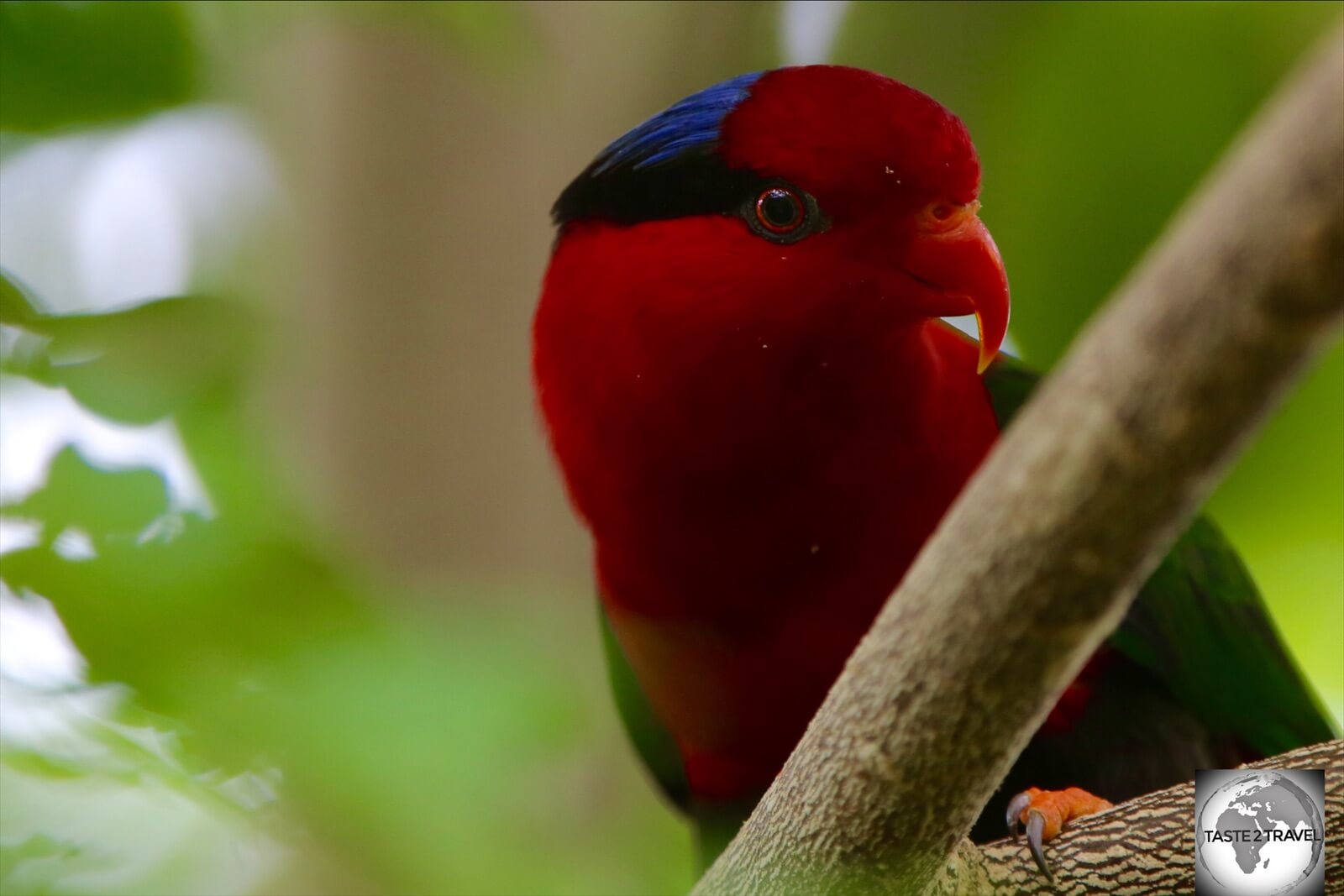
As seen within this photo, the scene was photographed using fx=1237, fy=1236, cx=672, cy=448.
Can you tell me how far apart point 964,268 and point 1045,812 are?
0.71m

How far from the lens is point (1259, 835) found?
1.30 meters

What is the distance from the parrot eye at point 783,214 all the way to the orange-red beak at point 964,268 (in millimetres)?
147

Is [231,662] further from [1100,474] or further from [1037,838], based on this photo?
[1037,838]

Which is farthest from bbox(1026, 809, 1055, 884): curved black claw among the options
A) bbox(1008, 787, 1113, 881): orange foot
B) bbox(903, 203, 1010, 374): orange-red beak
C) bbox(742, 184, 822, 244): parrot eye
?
bbox(742, 184, 822, 244): parrot eye

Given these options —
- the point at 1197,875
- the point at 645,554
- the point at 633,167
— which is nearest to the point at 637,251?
the point at 633,167

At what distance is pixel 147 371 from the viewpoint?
2.55 feet

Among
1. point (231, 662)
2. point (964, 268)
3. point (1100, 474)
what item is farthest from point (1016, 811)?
point (231, 662)

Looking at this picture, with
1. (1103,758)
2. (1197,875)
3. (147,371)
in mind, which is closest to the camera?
(147,371)

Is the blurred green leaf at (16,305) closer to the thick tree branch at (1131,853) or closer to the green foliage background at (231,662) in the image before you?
the green foliage background at (231,662)

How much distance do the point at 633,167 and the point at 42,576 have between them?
51.2 inches

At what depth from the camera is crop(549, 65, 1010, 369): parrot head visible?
164 centimetres

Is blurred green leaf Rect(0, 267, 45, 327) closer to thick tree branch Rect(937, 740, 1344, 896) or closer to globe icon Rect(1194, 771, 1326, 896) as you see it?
thick tree branch Rect(937, 740, 1344, 896)

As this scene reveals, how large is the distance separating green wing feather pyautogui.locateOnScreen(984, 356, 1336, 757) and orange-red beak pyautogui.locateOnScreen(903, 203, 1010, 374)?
386 mm

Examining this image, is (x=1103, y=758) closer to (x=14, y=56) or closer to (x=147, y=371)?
(x=147, y=371)
